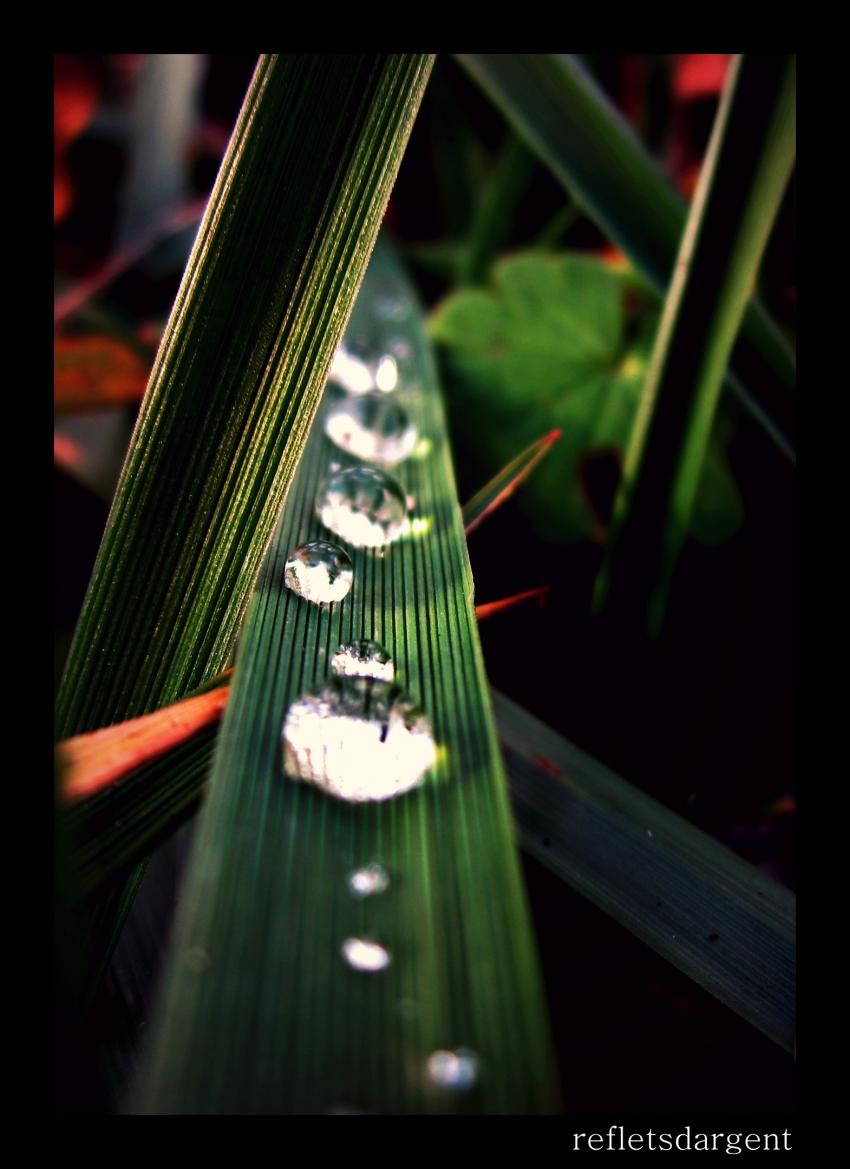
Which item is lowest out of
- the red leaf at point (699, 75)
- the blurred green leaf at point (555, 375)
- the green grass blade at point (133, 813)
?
the green grass blade at point (133, 813)

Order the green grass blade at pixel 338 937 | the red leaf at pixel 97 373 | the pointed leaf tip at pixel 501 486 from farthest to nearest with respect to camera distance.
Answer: the red leaf at pixel 97 373 < the pointed leaf tip at pixel 501 486 < the green grass blade at pixel 338 937

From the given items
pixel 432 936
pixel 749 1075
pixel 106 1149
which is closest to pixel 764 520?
pixel 749 1075

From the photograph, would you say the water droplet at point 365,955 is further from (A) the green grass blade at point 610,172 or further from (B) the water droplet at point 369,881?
(A) the green grass blade at point 610,172

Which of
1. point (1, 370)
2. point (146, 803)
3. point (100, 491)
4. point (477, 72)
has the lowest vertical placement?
point (146, 803)

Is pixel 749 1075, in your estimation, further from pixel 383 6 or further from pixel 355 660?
pixel 383 6

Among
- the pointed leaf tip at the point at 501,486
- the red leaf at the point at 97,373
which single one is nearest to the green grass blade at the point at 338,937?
the pointed leaf tip at the point at 501,486

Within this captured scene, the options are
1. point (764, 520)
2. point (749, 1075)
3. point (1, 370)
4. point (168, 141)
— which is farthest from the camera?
point (168, 141)
